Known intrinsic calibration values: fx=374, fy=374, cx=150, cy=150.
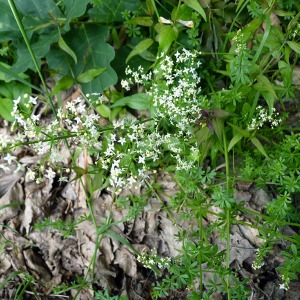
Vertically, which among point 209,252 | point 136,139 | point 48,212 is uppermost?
point 136,139

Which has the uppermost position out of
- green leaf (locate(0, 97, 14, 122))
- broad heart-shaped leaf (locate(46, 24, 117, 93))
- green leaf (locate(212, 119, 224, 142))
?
broad heart-shaped leaf (locate(46, 24, 117, 93))

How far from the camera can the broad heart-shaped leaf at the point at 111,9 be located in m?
2.58

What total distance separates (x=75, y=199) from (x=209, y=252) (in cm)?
137

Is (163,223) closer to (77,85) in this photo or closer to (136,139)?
(136,139)

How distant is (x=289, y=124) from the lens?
2.57m

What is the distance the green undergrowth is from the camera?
1.99 m

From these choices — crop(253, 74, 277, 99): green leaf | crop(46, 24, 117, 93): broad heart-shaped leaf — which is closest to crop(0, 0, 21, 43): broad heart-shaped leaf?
crop(46, 24, 117, 93): broad heart-shaped leaf

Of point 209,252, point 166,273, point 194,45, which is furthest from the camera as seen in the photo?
point 166,273

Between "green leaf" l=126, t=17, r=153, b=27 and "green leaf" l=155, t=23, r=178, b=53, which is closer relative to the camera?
"green leaf" l=155, t=23, r=178, b=53

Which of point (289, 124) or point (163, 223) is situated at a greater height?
point (289, 124)

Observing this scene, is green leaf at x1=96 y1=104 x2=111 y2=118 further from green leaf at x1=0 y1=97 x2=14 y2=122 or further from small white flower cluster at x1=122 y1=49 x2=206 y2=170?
green leaf at x1=0 y1=97 x2=14 y2=122

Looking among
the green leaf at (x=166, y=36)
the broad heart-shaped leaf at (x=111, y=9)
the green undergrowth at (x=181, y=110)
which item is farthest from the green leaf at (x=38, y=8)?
the green leaf at (x=166, y=36)

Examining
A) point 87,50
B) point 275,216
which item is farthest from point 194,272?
point 87,50

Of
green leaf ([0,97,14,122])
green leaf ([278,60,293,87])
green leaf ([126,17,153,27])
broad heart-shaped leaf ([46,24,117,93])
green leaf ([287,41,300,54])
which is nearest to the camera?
green leaf ([287,41,300,54])
